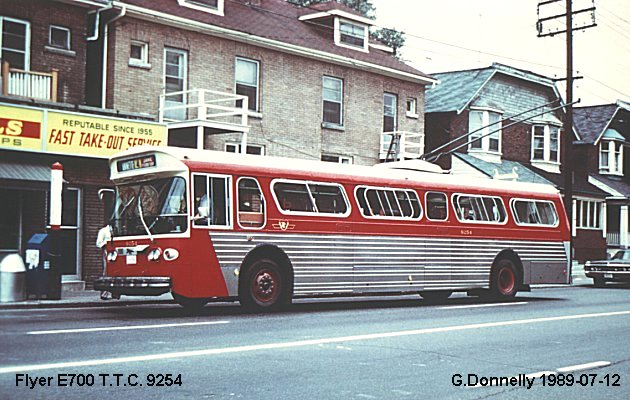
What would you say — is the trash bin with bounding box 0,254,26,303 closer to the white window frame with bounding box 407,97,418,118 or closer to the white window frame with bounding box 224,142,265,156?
the white window frame with bounding box 224,142,265,156

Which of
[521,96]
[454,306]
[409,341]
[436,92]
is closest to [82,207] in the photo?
[454,306]

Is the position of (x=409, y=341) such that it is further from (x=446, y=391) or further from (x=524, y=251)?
(x=524, y=251)

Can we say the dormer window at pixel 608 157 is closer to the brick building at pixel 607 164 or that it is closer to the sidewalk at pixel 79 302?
the brick building at pixel 607 164

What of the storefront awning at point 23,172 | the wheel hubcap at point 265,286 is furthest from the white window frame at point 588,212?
the wheel hubcap at point 265,286

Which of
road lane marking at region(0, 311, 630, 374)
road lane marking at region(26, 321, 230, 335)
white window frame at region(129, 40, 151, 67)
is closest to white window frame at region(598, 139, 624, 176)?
white window frame at region(129, 40, 151, 67)

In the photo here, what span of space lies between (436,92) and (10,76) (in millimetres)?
26965

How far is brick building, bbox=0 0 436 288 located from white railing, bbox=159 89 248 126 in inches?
1.8

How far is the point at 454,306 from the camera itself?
1934 cm

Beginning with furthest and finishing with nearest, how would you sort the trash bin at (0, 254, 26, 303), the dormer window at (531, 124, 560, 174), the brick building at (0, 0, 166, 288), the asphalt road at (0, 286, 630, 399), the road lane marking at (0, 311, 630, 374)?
the dormer window at (531, 124, 560, 174) → the brick building at (0, 0, 166, 288) → the trash bin at (0, 254, 26, 303) → the road lane marking at (0, 311, 630, 374) → the asphalt road at (0, 286, 630, 399)

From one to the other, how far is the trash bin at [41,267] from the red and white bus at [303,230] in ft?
8.21

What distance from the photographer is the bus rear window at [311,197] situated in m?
17.2

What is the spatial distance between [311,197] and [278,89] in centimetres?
1310

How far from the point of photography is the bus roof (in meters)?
16.0

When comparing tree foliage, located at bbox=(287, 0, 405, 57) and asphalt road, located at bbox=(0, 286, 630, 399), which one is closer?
asphalt road, located at bbox=(0, 286, 630, 399)
